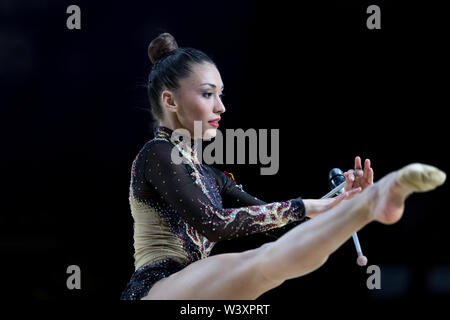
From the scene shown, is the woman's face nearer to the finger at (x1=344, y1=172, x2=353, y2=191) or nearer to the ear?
the ear

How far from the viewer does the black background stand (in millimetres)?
2299

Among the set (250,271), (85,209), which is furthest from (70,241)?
(250,271)

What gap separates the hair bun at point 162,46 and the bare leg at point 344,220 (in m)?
0.72

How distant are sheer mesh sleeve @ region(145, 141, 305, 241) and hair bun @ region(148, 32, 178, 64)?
323 millimetres

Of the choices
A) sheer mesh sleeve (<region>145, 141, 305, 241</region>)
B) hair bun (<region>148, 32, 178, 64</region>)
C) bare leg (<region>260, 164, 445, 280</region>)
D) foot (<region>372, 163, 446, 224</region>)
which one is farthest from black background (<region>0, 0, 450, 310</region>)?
foot (<region>372, 163, 446, 224</region>)

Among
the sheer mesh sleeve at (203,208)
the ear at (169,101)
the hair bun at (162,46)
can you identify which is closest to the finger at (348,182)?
the sheer mesh sleeve at (203,208)

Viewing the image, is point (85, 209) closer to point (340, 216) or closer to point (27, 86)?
point (27, 86)

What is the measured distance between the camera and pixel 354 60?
246cm

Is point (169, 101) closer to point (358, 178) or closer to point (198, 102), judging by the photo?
point (198, 102)

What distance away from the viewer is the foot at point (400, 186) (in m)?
0.94

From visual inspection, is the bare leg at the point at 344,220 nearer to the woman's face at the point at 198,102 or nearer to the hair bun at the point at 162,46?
the woman's face at the point at 198,102

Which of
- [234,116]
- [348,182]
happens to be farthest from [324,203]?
[234,116]

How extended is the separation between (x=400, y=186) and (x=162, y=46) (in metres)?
0.89

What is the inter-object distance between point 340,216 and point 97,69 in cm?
155
